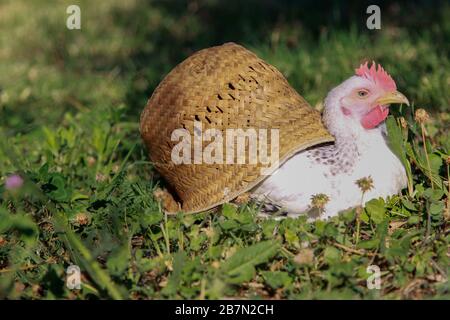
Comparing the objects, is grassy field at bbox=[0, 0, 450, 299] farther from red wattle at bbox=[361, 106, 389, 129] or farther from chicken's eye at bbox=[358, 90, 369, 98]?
chicken's eye at bbox=[358, 90, 369, 98]

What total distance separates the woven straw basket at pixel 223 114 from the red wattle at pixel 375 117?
162 mm

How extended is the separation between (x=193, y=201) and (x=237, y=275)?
2.03 ft

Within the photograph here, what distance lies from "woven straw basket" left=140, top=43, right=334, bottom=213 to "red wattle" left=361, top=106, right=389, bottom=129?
0.16 metres

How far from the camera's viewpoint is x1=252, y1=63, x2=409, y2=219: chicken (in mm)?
2893

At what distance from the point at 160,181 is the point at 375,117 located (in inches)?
44.8

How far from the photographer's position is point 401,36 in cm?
550

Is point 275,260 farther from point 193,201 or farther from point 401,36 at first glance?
point 401,36

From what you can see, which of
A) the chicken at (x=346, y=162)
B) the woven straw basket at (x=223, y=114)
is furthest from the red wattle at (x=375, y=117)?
the woven straw basket at (x=223, y=114)

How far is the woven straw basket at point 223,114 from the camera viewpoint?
9.65 feet

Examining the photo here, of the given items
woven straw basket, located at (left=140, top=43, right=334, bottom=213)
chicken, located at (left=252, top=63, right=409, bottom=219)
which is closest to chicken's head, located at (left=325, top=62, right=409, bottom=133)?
chicken, located at (left=252, top=63, right=409, bottom=219)

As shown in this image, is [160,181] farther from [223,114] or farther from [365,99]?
[365,99]

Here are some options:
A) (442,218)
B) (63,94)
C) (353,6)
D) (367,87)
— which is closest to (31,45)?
(63,94)

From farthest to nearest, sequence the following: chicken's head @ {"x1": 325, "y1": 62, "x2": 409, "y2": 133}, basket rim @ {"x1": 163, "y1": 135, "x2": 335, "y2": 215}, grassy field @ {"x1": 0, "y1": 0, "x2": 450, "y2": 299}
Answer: chicken's head @ {"x1": 325, "y1": 62, "x2": 409, "y2": 133}
basket rim @ {"x1": 163, "y1": 135, "x2": 335, "y2": 215}
grassy field @ {"x1": 0, "y1": 0, "x2": 450, "y2": 299}

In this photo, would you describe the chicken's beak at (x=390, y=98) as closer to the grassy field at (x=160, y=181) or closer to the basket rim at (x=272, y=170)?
the grassy field at (x=160, y=181)
